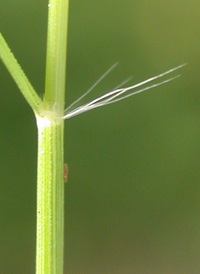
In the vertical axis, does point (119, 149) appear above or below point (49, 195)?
above

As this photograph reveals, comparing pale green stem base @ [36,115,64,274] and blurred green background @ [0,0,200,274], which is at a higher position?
blurred green background @ [0,0,200,274]

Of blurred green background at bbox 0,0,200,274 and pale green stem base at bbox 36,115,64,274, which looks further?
blurred green background at bbox 0,0,200,274

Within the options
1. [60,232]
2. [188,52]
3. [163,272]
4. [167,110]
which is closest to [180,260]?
[163,272]

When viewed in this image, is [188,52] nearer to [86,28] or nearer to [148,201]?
[86,28]

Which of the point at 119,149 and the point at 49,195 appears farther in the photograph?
the point at 119,149

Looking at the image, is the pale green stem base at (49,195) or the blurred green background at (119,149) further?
the blurred green background at (119,149)

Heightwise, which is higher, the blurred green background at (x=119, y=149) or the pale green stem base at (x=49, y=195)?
the blurred green background at (x=119, y=149)
